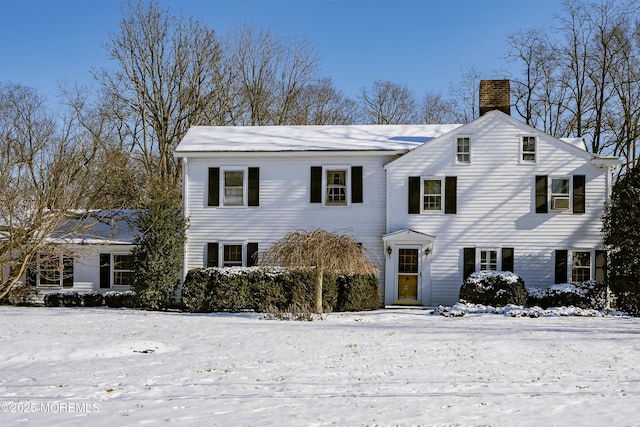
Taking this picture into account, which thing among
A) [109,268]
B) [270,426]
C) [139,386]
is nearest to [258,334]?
[139,386]

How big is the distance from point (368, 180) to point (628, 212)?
8808 millimetres

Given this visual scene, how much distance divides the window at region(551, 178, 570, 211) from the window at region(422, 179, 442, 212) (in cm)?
401

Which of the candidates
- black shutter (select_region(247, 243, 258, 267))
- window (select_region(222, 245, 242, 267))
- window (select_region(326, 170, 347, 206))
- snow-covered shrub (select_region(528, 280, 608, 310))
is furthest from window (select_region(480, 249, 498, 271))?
window (select_region(222, 245, 242, 267))

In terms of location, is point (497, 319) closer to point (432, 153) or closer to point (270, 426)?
point (432, 153)

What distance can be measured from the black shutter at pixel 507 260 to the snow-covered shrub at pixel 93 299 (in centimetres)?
1473

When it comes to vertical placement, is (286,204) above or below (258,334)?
above

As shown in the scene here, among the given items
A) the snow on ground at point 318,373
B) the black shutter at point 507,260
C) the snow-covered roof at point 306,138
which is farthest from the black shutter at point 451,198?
the snow on ground at point 318,373

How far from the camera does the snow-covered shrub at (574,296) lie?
22.7 m

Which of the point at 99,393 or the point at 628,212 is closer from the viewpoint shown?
the point at 99,393

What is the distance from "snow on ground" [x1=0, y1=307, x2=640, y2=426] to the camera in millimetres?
9328

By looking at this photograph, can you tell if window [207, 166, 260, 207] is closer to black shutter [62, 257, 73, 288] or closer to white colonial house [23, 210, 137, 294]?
white colonial house [23, 210, 137, 294]

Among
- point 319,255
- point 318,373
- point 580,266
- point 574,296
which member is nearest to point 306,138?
point 319,255

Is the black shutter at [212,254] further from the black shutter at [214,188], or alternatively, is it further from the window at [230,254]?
the black shutter at [214,188]

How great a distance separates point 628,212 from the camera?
21500 mm
